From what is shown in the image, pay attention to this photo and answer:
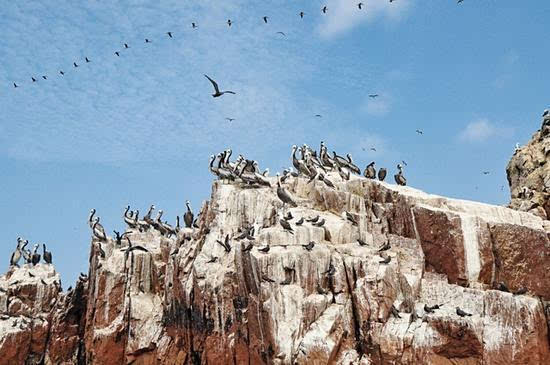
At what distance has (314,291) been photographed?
96.3 ft

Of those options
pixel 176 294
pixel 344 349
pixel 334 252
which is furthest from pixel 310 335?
pixel 176 294

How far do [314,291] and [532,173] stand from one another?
22471 mm

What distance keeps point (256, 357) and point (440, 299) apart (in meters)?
7.58

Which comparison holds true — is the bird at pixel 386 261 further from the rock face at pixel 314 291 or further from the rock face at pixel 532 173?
the rock face at pixel 532 173

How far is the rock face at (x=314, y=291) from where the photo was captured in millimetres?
27516

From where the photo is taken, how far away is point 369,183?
3591cm

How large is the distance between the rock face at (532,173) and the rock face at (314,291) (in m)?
7.15

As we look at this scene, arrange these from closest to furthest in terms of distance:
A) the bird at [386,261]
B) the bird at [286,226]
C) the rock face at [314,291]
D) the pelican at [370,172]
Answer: the rock face at [314,291], the bird at [386,261], the bird at [286,226], the pelican at [370,172]

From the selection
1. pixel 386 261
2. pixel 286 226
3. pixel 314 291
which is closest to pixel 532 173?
pixel 386 261

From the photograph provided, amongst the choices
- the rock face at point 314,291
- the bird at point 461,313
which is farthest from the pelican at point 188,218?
the bird at point 461,313

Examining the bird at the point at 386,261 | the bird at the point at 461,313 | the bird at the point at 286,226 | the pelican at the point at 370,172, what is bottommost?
the bird at the point at 461,313

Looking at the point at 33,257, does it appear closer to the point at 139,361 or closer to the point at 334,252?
the point at 139,361

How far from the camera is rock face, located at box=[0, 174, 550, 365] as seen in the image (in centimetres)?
2752

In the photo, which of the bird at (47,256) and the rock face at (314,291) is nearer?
the rock face at (314,291)
